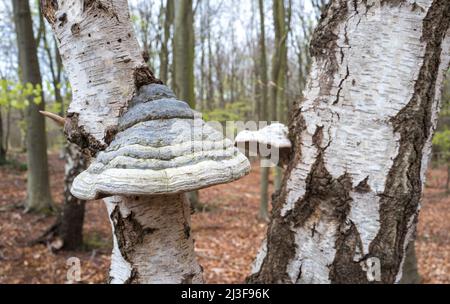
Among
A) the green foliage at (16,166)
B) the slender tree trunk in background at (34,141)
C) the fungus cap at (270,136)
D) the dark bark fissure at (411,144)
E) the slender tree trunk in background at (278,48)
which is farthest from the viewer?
the green foliage at (16,166)

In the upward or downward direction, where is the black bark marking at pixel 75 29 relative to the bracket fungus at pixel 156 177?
upward

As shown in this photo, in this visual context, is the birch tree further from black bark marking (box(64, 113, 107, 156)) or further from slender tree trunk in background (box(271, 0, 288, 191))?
slender tree trunk in background (box(271, 0, 288, 191))

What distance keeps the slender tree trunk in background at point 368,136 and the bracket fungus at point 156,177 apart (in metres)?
0.44

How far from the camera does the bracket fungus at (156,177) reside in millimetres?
1267

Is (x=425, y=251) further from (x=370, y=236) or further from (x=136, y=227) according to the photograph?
(x=136, y=227)

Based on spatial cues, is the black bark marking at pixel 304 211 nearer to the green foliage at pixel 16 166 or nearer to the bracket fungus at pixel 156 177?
the bracket fungus at pixel 156 177

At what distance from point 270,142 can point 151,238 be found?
2.43 feet

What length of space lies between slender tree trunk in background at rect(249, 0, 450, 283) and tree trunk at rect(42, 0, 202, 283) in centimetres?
62

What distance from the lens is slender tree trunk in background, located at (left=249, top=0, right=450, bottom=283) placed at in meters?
1.54

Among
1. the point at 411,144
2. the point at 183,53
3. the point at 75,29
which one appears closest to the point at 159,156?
the point at 75,29

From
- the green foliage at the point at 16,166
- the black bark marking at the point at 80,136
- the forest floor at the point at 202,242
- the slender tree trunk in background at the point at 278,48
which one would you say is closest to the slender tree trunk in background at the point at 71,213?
the forest floor at the point at 202,242

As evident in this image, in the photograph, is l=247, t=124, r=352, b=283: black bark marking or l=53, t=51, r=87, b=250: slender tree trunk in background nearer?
l=247, t=124, r=352, b=283: black bark marking

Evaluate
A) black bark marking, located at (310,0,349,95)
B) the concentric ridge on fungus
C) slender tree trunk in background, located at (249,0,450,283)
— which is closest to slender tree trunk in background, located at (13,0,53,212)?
the concentric ridge on fungus

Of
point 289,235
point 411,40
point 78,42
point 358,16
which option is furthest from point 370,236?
point 78,42
